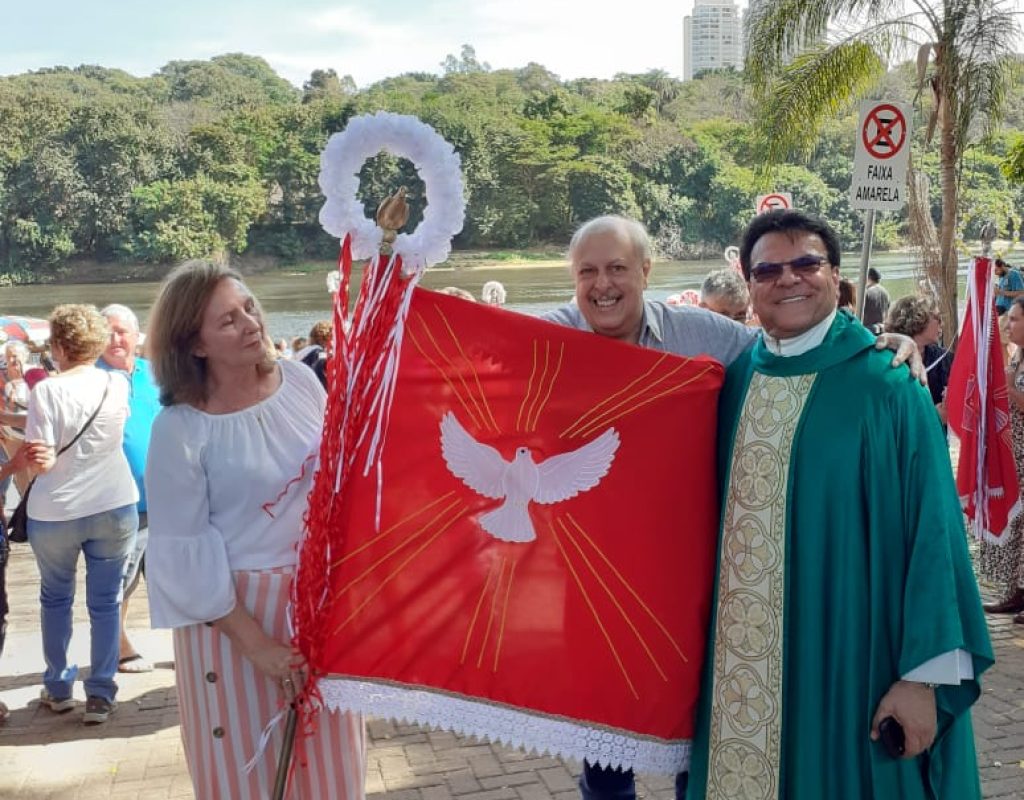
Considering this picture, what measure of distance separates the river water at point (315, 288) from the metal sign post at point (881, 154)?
37.7m

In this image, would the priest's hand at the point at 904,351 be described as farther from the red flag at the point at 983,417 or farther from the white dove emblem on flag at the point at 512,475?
the red flag at the point at 983,417

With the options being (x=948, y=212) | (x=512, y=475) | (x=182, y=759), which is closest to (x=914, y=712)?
(x=512, y=475)

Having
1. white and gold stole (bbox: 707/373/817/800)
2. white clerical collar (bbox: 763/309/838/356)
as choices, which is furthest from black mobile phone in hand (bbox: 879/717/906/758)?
white clerical collar (bbox: 763/309/838/356)

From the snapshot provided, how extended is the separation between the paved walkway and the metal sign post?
3.30 metres

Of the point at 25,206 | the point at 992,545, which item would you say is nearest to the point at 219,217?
the point at 25,206

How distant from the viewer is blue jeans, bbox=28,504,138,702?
4.68 meters

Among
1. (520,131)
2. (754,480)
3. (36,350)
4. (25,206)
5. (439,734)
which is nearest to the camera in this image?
(754,480)

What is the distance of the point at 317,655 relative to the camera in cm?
255

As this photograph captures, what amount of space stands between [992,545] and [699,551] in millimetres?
4313

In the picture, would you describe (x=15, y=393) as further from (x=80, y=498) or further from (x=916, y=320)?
(x=916, y=320)

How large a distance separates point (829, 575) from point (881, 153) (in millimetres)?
5550

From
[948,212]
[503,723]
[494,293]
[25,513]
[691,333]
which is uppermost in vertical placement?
[948,212]

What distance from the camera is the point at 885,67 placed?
13578 mm

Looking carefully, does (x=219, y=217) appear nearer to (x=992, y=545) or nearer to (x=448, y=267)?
(x=448, y=267)
